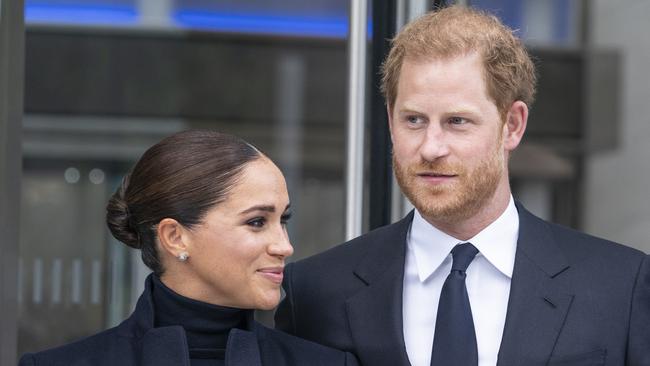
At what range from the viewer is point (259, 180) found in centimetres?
281

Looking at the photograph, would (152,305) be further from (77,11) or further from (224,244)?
(77,11)

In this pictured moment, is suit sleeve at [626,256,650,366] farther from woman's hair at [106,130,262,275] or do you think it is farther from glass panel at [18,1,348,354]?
glass panel at [18,1,348,354]

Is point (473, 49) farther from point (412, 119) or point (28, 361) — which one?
point (28, 361)

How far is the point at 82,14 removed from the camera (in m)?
8.80

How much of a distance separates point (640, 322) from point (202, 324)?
0.94 m

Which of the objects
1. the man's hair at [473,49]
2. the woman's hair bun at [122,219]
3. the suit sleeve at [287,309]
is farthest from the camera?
the suit sleeve at [287,309]

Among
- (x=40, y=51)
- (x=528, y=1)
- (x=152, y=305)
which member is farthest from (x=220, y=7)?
(x=152, y=305)

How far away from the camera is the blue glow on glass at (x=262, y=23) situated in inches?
362

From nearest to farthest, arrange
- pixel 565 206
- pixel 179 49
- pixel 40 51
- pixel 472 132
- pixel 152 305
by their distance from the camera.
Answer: pixel 472 132 < pixel 152 305 < pixel 40 51 < pixel 179 49 < pixel 565 206

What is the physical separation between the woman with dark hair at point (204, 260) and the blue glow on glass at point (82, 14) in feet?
19.9

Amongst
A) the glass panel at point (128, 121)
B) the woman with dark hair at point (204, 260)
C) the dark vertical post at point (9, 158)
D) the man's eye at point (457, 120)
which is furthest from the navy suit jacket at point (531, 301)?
the glass panel at point (128, 121)

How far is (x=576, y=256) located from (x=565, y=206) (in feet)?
23.8

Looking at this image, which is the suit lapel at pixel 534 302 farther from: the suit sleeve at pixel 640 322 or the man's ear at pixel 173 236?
the man's ear at pixel 173 236

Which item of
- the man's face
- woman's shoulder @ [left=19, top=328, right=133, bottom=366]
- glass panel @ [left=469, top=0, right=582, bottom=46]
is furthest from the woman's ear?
glass panel @ [left=469, top=0, right=582, bottom=46]
